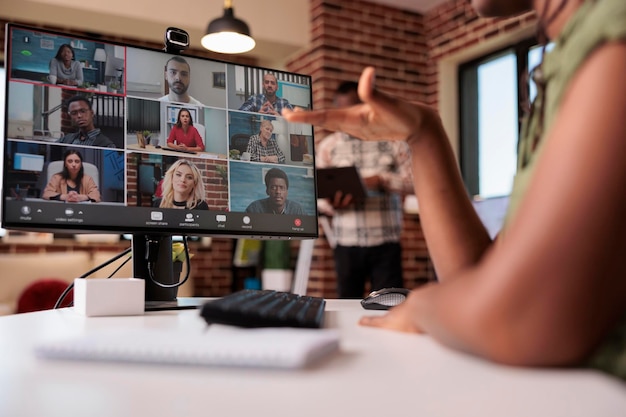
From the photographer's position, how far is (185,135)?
118cm

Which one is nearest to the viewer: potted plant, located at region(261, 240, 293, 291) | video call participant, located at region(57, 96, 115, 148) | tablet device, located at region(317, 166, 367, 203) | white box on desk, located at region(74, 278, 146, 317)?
white box on desk, located at region(74, 278, 146, 317)

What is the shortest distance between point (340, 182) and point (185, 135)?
1.98 metres

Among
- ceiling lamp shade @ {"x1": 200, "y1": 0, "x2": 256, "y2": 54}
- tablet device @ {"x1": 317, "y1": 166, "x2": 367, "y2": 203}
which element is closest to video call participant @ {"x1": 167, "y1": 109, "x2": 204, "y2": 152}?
tablet device @ {"x1": 317, "y1": 166, "x2": 367, "y2": 203}

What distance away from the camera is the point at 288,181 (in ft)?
4.18

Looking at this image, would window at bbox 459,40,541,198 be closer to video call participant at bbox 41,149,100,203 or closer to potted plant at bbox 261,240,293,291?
potted plant at bbox 261,240,293,291

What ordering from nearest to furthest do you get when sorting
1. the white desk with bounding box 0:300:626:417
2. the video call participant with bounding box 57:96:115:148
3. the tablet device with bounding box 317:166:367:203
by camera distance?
the white desk with bounding box 0:300:626:417
the video call participant with bounding box 57:96:115:148
the tablet device with bounding box 317:166:367:203

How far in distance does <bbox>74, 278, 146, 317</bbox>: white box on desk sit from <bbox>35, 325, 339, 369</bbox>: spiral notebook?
16.5 inches

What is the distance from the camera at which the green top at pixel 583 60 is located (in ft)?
1.37

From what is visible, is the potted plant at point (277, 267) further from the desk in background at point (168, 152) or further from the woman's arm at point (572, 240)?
the woman's arm at point (572, 240)

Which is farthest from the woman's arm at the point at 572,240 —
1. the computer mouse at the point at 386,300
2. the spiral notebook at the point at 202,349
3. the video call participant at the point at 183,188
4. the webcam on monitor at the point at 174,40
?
the webcam on monitor at the point at 174,40

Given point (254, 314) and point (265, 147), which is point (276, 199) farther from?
point (254, 314)

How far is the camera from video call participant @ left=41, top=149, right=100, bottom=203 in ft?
3.45

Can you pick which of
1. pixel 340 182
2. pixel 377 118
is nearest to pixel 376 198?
pixel 340 182

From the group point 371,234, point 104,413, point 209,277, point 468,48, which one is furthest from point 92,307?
point 209,277
